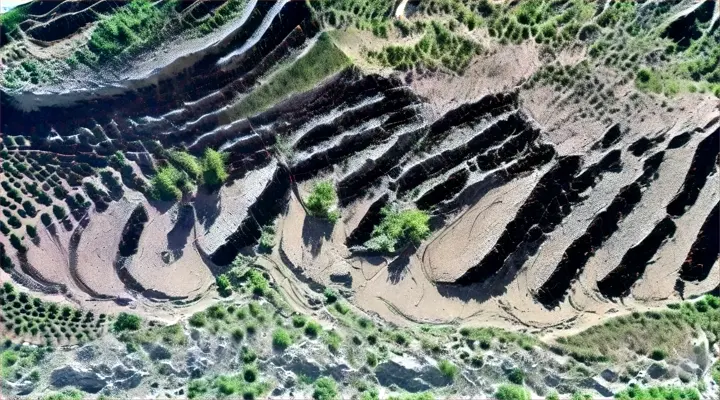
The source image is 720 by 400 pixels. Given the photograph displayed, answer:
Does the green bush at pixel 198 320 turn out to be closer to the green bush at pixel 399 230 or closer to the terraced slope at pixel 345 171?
the terraced slope at pixel 345 171

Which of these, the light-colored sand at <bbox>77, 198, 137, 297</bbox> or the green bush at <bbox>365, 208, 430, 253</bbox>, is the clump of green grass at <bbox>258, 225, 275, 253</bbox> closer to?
the green bush at <bbox>365, 208, 430, 253</bbox>

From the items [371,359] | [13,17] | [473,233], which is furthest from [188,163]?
[473,233]

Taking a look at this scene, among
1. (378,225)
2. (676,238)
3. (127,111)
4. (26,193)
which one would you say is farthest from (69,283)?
(676,238)

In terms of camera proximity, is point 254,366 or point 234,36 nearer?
point 254,366

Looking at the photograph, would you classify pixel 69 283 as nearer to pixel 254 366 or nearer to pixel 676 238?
pixel 254 366

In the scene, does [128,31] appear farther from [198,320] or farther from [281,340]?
[281,340]

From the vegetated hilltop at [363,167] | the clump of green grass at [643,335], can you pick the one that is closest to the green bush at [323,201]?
the vegetated hilltop at [363,167]
